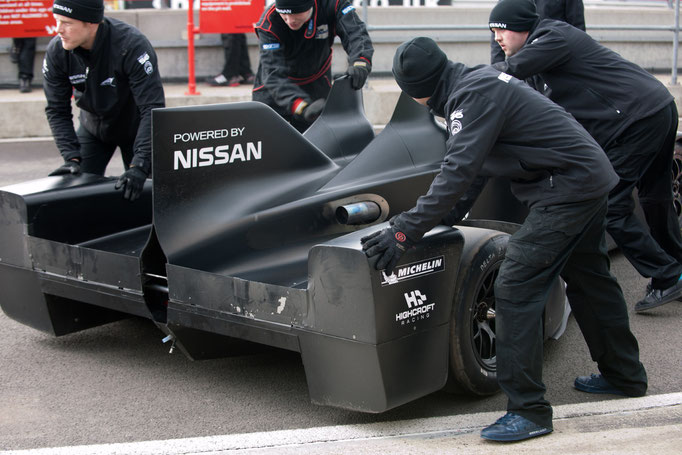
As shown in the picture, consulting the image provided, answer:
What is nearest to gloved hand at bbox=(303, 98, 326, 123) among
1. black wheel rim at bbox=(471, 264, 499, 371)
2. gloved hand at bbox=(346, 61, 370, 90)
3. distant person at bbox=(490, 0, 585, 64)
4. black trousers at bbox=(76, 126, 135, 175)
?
gloved hand at bbox=(346, 61, 370, 90)

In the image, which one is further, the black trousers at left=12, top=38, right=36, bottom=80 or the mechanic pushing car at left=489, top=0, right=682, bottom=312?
the black trousers at left=12, top=38, right=36, bottom=80

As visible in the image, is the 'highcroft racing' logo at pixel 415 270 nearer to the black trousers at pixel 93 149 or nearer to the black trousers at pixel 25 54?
the black trousers at pixel 93 149

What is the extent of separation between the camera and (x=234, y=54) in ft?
39.3

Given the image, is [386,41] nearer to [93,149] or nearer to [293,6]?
[293,6]

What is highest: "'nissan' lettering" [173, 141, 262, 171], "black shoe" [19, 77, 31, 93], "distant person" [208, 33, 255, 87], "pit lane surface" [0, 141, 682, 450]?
"'nissan' lettering" [173, 141, 262, 171]

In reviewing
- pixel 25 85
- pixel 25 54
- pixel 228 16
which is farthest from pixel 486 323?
pixel 25 54

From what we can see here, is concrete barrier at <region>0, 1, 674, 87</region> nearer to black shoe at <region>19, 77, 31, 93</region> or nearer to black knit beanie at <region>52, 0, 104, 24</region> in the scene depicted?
black shoe at <region>19, 77, 31, 93</region>

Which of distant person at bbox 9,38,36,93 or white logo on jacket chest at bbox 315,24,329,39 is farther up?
white logo on jacket chest at bbox 315,24,329,39

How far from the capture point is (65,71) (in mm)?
5098

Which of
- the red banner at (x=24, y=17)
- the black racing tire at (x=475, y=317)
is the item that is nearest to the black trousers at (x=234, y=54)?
the red banner at (x=24, y=17)

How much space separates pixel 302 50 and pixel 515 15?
198 centimetres

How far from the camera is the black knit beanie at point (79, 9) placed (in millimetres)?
4711

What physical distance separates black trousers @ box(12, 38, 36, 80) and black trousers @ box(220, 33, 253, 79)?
2.53 m

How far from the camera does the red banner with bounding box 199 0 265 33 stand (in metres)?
11.8
